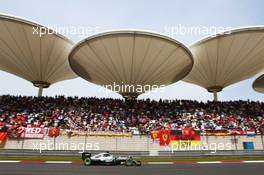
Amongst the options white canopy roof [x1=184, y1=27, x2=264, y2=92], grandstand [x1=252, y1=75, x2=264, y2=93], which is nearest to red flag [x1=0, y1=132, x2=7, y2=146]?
white canopy roof [x1=184, y1=27, x2=264, y2=92]

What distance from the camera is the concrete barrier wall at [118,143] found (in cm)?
2670

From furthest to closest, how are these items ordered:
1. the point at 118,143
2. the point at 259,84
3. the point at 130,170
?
the point at 259,84
the point at 118,143
the point at 130,170

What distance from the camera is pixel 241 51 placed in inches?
1305

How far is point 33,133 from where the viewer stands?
27.2m

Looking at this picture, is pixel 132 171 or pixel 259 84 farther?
pixel 259 84

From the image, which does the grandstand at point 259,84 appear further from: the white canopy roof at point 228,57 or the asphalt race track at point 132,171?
the asphalt race track at point 132,171

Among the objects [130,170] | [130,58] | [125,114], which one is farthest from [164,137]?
[130,170]

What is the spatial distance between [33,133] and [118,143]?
27.7 ft

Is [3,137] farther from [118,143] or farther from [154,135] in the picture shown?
[154,135]

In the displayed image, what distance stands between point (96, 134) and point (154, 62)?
1133 centimetres

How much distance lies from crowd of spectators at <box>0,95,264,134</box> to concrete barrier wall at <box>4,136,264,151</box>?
2.17m

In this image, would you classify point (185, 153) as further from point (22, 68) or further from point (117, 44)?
point (22, 68)

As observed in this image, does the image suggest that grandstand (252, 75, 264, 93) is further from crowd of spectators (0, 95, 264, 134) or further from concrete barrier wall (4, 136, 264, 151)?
concrete barrier wall (4, 136, 264, 151)

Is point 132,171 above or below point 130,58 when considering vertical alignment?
below
